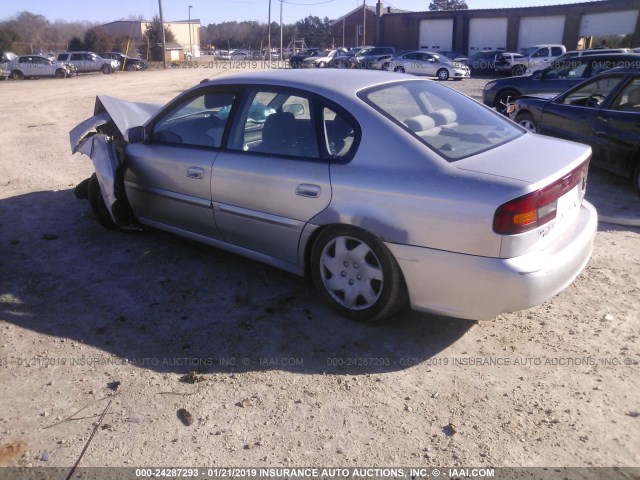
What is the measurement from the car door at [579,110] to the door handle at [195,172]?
205 inches

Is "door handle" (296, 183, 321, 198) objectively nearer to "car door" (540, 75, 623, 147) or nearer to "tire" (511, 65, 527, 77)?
"car door" (540, 75, 623, 147)

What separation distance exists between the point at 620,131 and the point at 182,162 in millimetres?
5208

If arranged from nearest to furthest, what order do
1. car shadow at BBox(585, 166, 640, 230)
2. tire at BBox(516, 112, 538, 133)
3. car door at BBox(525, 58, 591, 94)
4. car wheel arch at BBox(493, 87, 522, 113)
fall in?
car shadow at BBox(585, 166, 640, 230)
tire at BBox(516, 112, 538, 133)
car door at BBox(525, 58, 591, 94)
car wheel arch at BBox(493, 87, 522, 113)

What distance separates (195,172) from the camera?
14.4 feet

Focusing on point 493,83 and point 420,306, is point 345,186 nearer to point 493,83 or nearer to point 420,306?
point 420,306

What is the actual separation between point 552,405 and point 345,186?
1.72 metres

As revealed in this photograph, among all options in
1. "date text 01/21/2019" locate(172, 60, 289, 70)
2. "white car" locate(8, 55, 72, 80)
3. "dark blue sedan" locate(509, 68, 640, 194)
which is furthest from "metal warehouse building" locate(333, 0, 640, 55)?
"dark blue sedan" locate(509, 68, 640, 194)

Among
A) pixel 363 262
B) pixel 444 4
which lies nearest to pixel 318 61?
pixel 363 262

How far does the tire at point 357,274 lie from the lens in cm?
349

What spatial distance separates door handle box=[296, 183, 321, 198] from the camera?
12.0 feet

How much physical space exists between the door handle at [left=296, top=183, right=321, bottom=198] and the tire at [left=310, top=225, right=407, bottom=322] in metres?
0.26

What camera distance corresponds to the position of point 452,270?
3197 mm

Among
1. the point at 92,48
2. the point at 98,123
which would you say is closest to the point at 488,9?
the point at 92,48

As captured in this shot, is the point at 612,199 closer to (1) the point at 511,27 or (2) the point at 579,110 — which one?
(2) the point at 579,110
